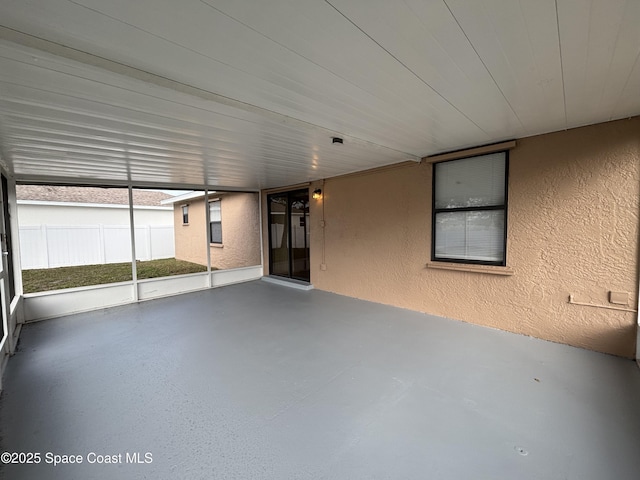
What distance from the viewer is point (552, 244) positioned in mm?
3168

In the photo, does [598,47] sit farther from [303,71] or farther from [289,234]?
[289,234]

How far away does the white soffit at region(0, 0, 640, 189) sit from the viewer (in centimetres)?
126

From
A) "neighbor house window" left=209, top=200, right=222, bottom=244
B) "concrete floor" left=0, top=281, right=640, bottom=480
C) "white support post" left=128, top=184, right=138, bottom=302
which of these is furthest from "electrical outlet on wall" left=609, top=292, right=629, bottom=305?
"neighbor house window" left=209, top=200, right=222, bottom=244

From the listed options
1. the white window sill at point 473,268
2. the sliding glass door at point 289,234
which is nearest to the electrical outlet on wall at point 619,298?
the white window sill at point 473,268

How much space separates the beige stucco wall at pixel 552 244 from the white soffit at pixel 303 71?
39 centimetres

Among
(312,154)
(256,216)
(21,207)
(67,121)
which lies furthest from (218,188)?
(67,121)

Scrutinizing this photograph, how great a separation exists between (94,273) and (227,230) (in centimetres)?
304

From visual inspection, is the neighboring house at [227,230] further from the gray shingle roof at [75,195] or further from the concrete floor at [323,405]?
the concrete floor at [323,405]

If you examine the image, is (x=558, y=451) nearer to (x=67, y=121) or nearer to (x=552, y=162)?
(x=552, y=162)

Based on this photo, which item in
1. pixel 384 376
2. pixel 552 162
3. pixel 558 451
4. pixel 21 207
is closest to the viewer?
pixel 558 451

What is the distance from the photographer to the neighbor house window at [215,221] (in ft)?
24.7

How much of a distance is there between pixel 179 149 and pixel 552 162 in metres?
4.42

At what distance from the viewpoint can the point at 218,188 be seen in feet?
22.7

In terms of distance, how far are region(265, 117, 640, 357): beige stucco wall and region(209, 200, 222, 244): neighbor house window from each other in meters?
4.91
